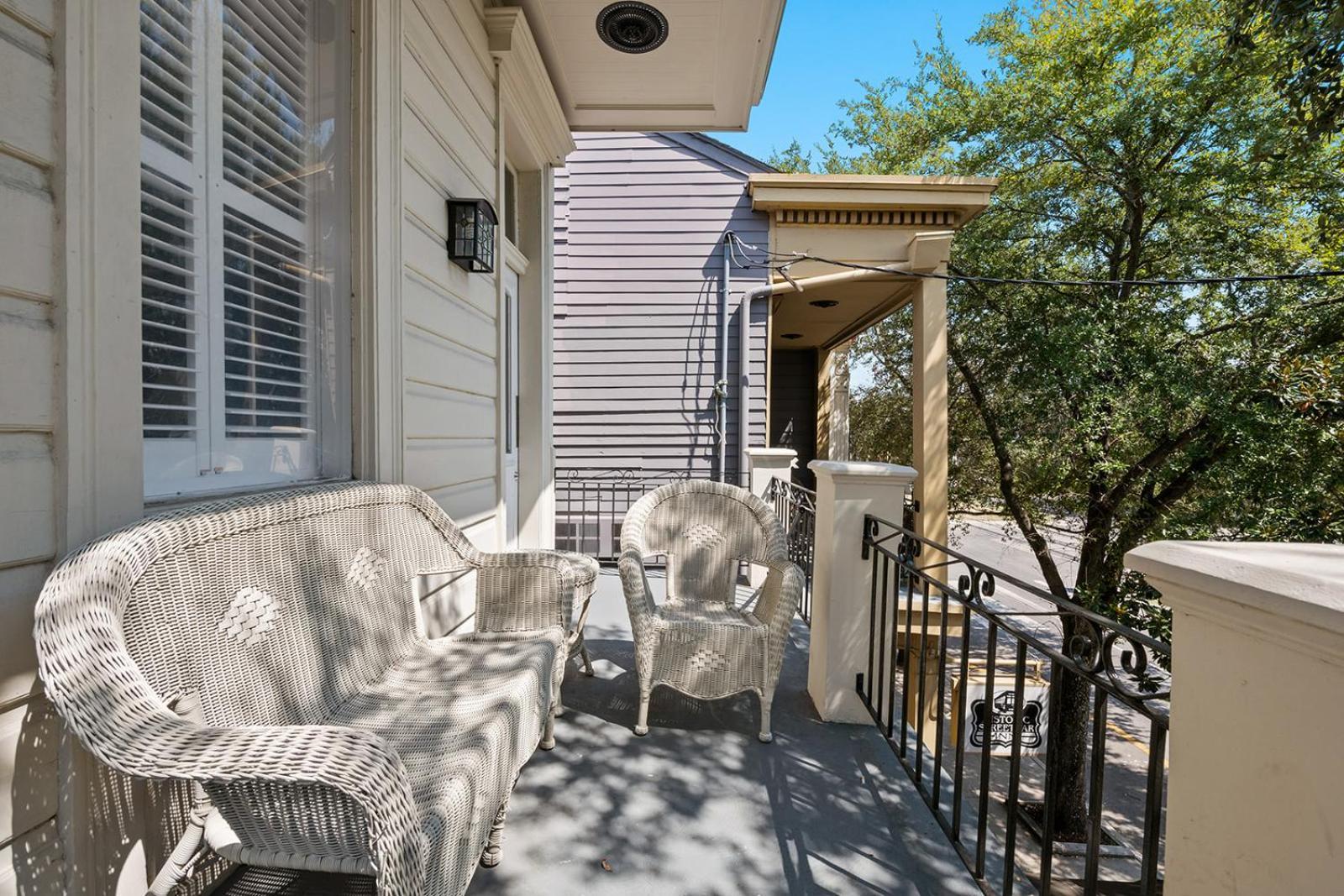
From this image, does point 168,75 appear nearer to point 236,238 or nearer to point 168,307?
point 236,238

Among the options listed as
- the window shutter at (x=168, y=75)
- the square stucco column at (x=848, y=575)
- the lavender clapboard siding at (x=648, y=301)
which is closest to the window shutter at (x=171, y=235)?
the window shutter at (x=168, y=75)

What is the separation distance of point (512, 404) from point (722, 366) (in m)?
2.42

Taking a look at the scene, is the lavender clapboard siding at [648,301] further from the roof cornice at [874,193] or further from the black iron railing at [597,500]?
the roof cornice at [874,193]

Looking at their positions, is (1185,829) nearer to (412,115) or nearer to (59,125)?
(59,125)

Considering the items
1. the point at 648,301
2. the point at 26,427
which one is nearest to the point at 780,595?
the point at 26,427

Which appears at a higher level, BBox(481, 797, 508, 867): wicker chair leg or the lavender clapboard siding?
the lavender clapboard siding

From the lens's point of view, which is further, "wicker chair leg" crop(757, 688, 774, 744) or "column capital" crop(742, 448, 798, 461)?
"column capital" crop(742, 448, 798, 461)

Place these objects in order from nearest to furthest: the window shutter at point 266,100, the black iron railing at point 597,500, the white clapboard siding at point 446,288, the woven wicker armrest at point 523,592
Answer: the window shutter at point 266,100, the woven wicker armrest at point 523,592, the white clapboard siding at point 446,288, the black iron railing at point 597,500

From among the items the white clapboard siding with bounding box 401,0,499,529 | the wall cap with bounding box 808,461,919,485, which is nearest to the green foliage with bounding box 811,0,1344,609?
the wall cap with bounding box 808,461,919,485

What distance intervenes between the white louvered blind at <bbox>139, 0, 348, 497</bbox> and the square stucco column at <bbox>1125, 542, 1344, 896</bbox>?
1719mm

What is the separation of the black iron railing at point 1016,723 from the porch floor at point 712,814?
14 centimetres

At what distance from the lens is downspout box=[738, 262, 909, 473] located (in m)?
5.84

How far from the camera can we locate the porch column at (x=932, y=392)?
562cm

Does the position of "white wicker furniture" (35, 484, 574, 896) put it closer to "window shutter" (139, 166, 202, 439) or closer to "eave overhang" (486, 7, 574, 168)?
"window shutter" (139, 166, 202, 439)
